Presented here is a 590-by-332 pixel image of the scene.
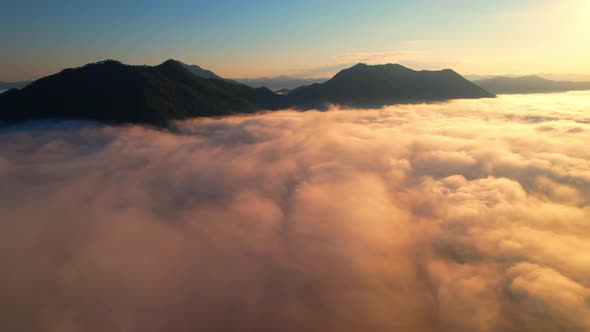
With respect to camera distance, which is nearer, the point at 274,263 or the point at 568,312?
the point at 568,312

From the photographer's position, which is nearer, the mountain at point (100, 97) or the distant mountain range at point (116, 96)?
the mountain at point (100, 97)

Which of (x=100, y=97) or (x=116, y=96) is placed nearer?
(x=100, y=97)

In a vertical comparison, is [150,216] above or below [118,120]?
below

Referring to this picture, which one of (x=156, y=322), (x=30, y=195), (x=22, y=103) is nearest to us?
(x=156, y=322)

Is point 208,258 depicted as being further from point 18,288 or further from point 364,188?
point 364,188

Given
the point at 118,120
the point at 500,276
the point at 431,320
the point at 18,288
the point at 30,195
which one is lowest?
the point at 431,320

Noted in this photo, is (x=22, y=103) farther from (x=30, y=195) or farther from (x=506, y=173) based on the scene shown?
(x=506, y=173)

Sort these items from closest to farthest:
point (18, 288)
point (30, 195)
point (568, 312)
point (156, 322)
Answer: point (568, 312) < point (156, 322) < point (18, 288) < point (30, 195)

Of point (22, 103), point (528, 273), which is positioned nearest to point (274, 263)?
point (528, 273)

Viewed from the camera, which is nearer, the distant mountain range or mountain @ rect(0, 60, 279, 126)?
mountain @ rect(0, 60, 279, 126)

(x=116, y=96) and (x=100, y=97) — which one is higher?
(x=116, y=96)
